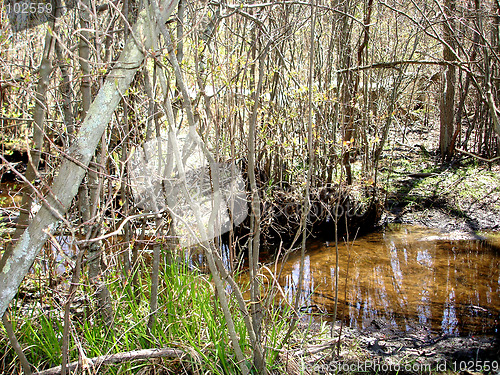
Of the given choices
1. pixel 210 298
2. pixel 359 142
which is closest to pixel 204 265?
pixel 210 298

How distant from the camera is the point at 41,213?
67.8 inches

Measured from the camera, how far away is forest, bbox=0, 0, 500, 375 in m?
2.01

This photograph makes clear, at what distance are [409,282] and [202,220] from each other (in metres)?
2.82

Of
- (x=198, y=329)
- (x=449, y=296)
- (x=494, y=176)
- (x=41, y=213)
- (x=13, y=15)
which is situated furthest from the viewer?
(x=494, y=176)

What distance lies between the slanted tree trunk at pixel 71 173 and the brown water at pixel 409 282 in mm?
2189

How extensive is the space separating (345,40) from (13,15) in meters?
4.19

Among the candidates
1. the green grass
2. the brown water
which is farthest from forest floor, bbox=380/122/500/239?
the green grass

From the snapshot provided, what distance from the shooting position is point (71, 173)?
1769 mm

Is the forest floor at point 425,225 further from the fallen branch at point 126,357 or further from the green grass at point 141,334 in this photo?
the fallen branch at point 126,357

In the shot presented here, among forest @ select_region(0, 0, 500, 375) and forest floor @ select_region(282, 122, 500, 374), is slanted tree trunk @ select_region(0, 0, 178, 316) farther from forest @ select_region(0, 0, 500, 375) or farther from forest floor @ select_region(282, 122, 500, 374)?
forest floor @ select_region(282, 122, 500, 374)

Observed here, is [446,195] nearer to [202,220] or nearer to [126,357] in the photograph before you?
[202,220]

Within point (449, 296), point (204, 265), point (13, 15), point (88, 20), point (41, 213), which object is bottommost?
point (449, 296)

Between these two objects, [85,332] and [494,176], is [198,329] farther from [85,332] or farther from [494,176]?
[494,176]

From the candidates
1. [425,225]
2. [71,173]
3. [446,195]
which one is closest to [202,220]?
[71,173]
